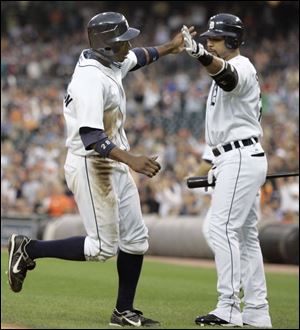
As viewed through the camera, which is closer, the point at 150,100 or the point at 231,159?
the point at 231,159

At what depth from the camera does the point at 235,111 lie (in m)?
8.23

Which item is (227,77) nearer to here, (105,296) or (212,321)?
(212,321)

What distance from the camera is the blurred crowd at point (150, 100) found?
19906 millimetres

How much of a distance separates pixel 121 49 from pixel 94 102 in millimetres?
485

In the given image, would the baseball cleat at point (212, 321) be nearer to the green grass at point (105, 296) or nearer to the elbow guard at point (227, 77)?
the green grass at point (105, 296)

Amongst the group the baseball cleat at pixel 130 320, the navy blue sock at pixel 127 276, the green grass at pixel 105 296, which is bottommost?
the green grass at pixel 105 296

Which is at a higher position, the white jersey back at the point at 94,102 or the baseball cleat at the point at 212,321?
the white jersey back at the point at 94,102

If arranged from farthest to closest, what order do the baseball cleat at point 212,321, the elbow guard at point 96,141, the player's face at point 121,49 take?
the baseball cleat at point 212,321 < the player's face at point 121,49 < the elbow guard at point 96,141

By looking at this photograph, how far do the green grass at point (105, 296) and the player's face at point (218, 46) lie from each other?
2193mm

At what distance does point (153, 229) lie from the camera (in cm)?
1841

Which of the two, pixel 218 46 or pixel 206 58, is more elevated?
pixel 218 46

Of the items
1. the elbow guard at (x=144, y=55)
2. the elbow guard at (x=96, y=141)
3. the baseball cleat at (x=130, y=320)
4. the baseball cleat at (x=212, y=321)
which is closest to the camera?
the elbow guard at (x=96, y=141)

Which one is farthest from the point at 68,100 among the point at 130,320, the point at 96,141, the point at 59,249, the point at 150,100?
the point at 150,100

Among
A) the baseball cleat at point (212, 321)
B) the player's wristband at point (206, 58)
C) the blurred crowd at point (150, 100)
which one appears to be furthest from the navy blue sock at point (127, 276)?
the blurred crowd at point (150, 100)
